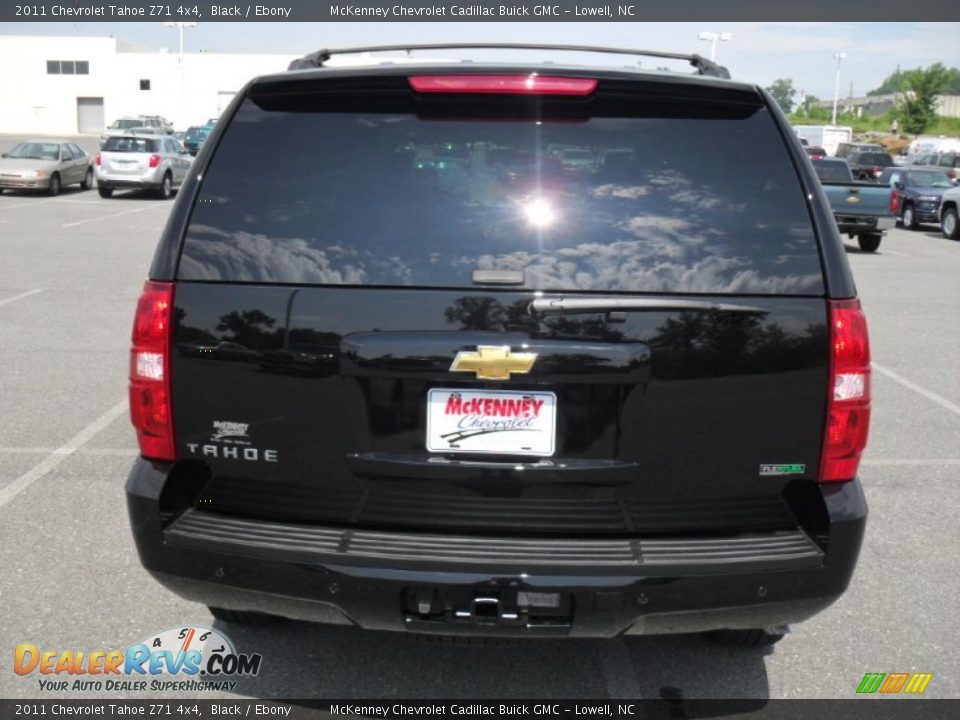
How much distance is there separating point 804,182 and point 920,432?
15.5ft

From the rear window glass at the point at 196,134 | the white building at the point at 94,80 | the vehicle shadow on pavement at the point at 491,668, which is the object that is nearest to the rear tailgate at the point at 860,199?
the vehicle shadow on pavement at the point at 491,668

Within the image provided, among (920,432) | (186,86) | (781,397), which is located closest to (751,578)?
(781,397)

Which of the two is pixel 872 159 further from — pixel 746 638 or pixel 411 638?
pixel 411 638

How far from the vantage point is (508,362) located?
8.78 ft

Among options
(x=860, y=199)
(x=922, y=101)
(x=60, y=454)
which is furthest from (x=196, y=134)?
(x=922, y=101)

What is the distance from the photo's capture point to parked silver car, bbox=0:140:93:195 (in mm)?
26484

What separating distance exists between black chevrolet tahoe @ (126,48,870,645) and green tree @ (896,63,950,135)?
268ft

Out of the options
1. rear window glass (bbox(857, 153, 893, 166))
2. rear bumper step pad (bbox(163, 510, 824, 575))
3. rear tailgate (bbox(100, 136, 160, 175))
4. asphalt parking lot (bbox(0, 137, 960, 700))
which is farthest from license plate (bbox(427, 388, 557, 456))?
rear window glass (bbox(857, 153, 893, 166))

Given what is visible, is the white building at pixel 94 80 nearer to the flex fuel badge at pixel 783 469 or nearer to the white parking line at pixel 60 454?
the white parking line at pixel 60 454

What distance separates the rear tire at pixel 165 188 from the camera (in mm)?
28359

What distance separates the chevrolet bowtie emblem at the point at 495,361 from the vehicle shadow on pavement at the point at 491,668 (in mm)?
1072

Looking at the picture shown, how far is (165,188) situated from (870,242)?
19316 mm

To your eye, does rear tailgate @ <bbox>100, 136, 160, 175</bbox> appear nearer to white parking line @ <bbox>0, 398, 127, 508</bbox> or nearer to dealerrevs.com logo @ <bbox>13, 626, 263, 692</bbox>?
white parking line @ <bbox>0, 398, 127, 508</bbox>

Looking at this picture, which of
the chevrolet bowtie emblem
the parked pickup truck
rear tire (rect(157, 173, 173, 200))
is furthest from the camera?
rear tire (rect(157, 173, 173, 200))
